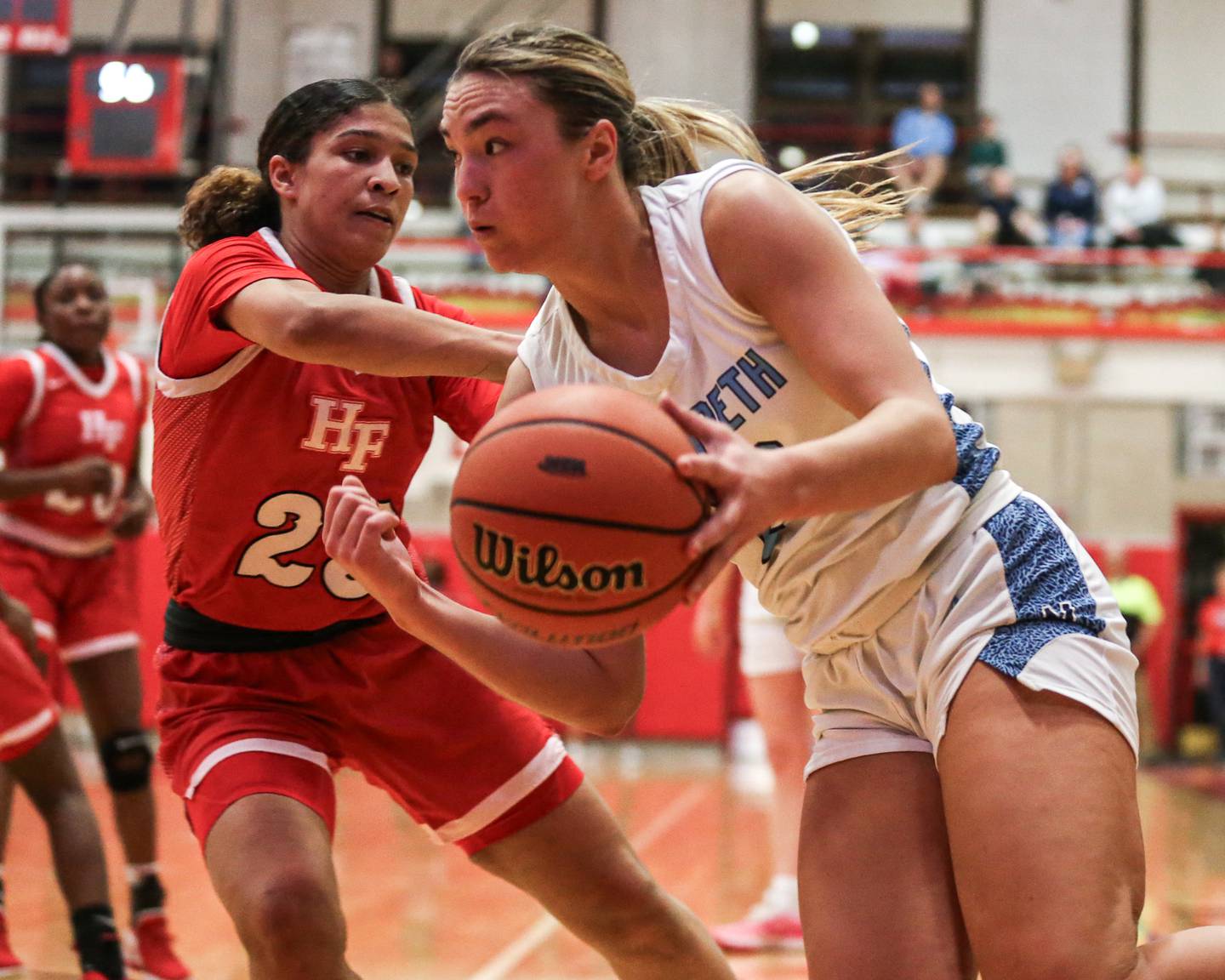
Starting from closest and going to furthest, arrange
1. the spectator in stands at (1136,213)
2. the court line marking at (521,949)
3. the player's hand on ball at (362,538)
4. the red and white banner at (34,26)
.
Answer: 1. the player's hand on ball at (362,538)
2. the court line marking at (521,949)
3. the red and white banner at (34,26)
4. the spectator in stands at (1136,213)

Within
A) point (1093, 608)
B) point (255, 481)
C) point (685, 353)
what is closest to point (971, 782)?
point (1093, 608)

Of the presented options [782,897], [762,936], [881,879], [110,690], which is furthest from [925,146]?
[881,879]

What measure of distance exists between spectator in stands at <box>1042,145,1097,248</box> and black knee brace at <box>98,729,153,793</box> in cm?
1190

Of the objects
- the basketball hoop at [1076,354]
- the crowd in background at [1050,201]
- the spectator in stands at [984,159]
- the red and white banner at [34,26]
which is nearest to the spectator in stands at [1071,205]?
the crowd in background at [1050,201]

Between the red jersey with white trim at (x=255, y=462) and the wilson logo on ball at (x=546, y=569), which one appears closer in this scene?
the wilson logo on ball at (x=546, y=569)

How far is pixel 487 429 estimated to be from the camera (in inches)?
80.9

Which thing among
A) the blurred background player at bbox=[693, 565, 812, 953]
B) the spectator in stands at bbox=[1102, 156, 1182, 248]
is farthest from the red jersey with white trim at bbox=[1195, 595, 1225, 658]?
the blurred background player at bbox=[693, 565, 812, 953]

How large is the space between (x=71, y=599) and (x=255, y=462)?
248 cm

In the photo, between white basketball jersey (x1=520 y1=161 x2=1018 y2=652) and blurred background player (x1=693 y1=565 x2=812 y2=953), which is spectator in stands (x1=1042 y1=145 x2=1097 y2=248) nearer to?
blurred background player (x1=693 y1=565 x2=812 y2=953)

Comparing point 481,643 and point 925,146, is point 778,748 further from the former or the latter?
point 925,146

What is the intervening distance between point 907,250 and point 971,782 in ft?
39.8

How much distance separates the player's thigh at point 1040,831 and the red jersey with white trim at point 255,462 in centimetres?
135

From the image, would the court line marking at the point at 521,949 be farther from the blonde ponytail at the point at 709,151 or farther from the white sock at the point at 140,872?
the blonde ponytail at the point at 709,151

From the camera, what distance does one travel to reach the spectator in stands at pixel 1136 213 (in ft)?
47.1
